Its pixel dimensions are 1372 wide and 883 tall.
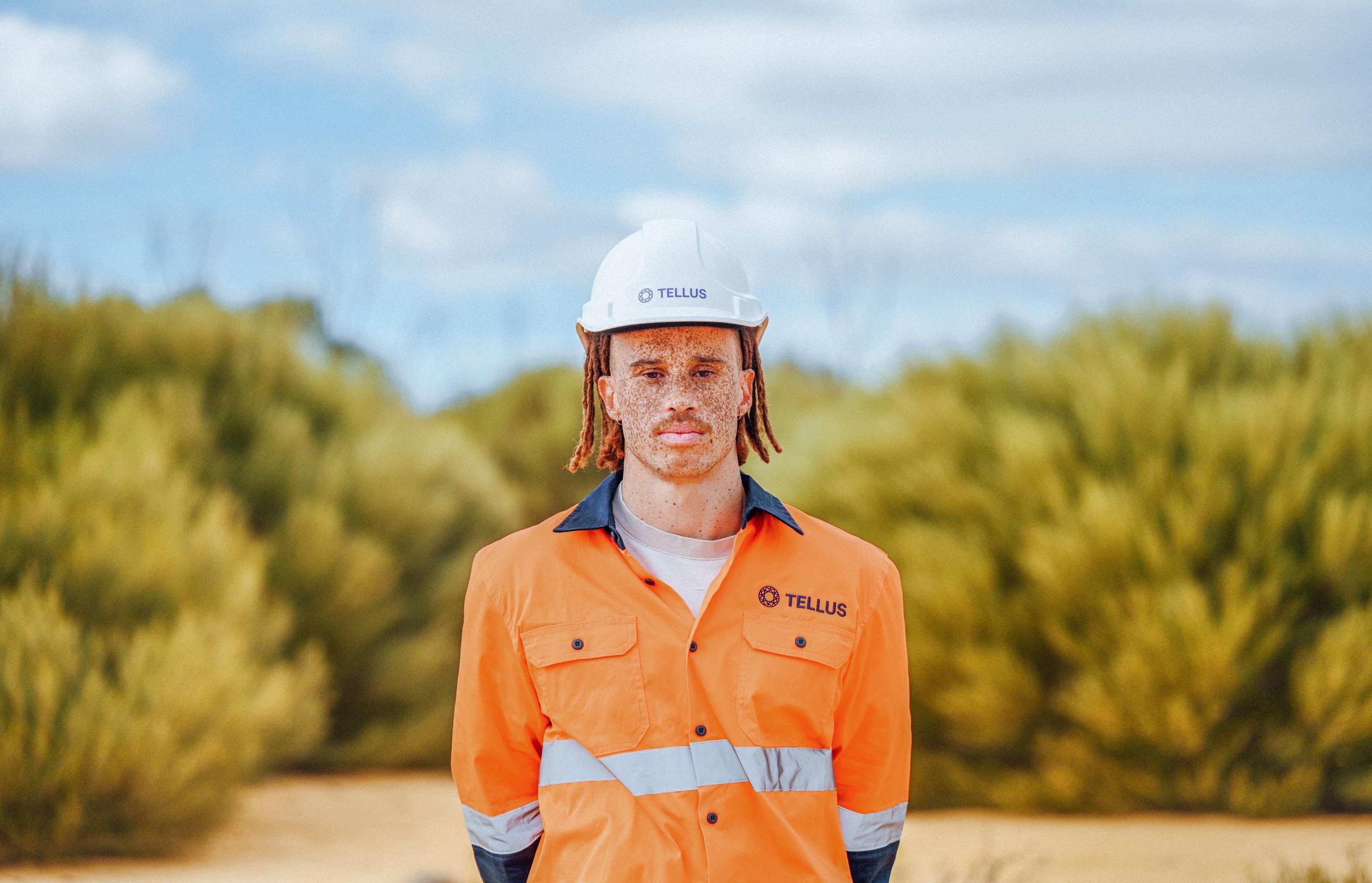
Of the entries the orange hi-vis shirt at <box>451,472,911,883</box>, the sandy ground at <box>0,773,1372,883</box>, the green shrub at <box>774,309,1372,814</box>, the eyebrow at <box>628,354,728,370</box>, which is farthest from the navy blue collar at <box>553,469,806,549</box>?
the green shrub at <box>774,309,1372,814</box>

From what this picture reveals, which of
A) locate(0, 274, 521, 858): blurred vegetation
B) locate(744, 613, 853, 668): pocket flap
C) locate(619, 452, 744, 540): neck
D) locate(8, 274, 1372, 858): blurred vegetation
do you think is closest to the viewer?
locate(744, 613, 853, 668): pocket flap

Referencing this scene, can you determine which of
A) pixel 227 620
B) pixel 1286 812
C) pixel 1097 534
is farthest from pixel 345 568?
pixel 1286 812

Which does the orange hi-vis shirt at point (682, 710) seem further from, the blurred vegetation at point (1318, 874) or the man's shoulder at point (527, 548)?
the blurred vegetation at point (1318, 874)

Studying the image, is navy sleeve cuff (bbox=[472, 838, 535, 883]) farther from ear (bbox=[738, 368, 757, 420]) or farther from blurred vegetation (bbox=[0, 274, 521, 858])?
blurred vegetation (bbox=[0, 274, 521, 858])

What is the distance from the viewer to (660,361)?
2377 millimetres

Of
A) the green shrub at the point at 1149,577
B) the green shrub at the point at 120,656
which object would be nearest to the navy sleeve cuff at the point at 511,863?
the green shrub at the point at 120,656

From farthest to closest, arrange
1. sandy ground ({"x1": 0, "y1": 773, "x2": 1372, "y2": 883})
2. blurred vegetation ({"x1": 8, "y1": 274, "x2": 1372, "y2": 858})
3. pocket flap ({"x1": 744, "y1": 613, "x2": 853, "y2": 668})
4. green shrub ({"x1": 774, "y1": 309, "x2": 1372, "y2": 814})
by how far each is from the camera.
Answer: green shrub ({"x1": 774, "y1": 309, "x2": 1372, "y2": 814}) < blurred vegetation ({"x1": 8, "y1": 274, "x2": 1372, "y2": 858}) < sandy ground ({"x1": 0, "y1": 773, "x2": 1372, "y2": 883}) < pocket flap ({"x1": 744, "y1": 613, "x2": 853, "y2": 668})

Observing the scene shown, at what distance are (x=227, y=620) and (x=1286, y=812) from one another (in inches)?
222

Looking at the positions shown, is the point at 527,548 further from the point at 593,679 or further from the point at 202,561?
the point at 202,561

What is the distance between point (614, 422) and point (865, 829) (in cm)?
95

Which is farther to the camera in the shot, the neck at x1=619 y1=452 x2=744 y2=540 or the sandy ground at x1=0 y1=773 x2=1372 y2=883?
the sandy ground at x1=0 y1=773 x2=1372 y2=883

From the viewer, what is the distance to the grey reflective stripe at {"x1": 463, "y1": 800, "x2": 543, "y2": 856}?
2.37m

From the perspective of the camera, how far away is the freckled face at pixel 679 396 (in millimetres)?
2348

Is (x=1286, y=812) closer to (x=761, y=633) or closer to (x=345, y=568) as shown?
(x=761, y=633)
